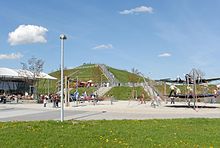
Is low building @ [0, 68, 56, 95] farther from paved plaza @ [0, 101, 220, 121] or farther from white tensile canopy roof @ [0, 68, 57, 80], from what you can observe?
paved plaza @ [0, 101, 220, 121]

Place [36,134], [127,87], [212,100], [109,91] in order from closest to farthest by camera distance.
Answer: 1. [36,134]
2. [212,100]
3. [109,91]
4. [127,87]

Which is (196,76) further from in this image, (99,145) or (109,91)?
(109,91)

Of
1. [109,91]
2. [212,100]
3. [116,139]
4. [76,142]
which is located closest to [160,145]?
[116,139]

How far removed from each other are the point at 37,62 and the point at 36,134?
2485 inches

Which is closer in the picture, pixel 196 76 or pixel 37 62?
pixel 196 76

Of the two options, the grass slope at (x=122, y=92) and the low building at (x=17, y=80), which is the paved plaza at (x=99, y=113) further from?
the grass slope at (x=122, y=92)

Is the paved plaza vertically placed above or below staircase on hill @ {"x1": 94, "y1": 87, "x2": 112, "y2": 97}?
below

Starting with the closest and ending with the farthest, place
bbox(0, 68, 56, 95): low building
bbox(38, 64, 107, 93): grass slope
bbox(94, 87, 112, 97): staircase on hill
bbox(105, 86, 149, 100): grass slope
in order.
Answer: bbox(0, 68, 56, 95): low building, bbox(105, 86, 149, 100): grass slope, bbox(94, 87, 112, 97): staircase on hill, bbox(38, 64, 107, 93): grass slope

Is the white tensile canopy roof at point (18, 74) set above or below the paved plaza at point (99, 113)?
above

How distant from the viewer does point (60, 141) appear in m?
10.9

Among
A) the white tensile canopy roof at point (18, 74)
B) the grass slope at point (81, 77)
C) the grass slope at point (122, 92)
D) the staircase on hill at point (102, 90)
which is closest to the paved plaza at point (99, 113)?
the white tensile canopy roof at point (18, 74)

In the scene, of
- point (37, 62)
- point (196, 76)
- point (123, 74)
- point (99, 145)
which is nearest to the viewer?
point (99, 145)

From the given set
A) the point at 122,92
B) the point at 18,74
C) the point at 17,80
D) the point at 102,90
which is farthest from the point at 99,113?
the point at 102,90

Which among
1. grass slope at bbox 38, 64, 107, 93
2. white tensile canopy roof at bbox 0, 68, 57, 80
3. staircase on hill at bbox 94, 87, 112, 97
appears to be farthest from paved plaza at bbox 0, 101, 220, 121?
staircase on hill at bbox 94, 87, 112, 97
